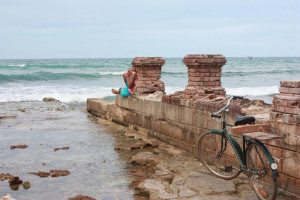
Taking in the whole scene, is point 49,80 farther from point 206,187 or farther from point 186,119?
point 206,187

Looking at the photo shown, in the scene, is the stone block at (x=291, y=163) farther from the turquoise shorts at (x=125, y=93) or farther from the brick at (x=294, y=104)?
the turquoise shorts at (x=125, y=93)

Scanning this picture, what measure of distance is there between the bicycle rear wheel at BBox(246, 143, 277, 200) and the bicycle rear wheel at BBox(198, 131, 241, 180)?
0.81m

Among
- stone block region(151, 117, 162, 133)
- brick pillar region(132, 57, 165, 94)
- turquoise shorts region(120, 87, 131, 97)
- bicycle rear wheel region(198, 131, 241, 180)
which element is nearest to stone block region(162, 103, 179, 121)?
stone block region(151, 117, 162, 133)

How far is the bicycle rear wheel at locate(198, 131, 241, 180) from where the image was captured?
548 centimetres

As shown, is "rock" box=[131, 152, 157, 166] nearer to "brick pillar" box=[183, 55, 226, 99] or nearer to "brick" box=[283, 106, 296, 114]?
"brick pillar" box=[183, 55, 226, 99]

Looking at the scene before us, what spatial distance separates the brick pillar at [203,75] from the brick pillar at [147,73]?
78.5 inches

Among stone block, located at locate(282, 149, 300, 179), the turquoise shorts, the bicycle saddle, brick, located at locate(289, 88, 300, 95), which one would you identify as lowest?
stone block, located at locate(282, 149, 300, 179)

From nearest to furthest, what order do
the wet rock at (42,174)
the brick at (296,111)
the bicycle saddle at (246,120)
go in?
1. the brick at (296,111)
2. the bicycle saddle at (246,120)
3. the wet rock at (42,174)

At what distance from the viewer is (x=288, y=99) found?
14.6ft

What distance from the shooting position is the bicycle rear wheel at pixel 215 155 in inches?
216

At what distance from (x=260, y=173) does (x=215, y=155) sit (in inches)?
56.3

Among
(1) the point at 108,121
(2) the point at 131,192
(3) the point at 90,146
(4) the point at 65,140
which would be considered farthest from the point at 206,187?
(1) the point at 108,121

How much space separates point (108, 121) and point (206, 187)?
618 cm

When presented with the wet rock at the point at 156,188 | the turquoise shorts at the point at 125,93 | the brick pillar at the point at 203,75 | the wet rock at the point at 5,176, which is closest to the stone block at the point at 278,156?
the wet rock at the point at 156,188
